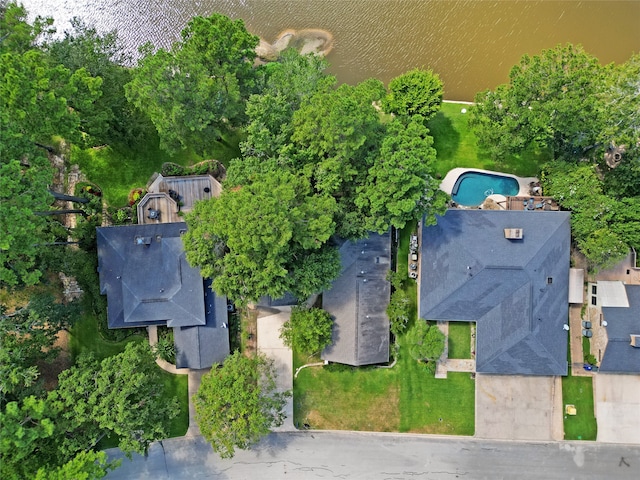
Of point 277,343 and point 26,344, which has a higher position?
point 26,344

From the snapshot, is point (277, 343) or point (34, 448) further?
point (277, 343)

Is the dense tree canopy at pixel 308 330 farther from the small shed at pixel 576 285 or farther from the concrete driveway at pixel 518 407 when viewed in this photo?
the small shed at pixel 576 285

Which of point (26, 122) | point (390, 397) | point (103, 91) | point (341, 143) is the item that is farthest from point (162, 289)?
point (390, 397)

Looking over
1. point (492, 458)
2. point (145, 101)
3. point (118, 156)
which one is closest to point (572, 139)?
point (492, 458)

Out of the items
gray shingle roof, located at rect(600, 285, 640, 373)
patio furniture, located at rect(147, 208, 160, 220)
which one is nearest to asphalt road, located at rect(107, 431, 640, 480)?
gray shingle roof, located at rect(600, 285, 640, 373)

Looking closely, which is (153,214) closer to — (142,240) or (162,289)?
(142,240)

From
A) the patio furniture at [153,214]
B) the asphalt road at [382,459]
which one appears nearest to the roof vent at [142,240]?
the patio furniture at [153,214]
